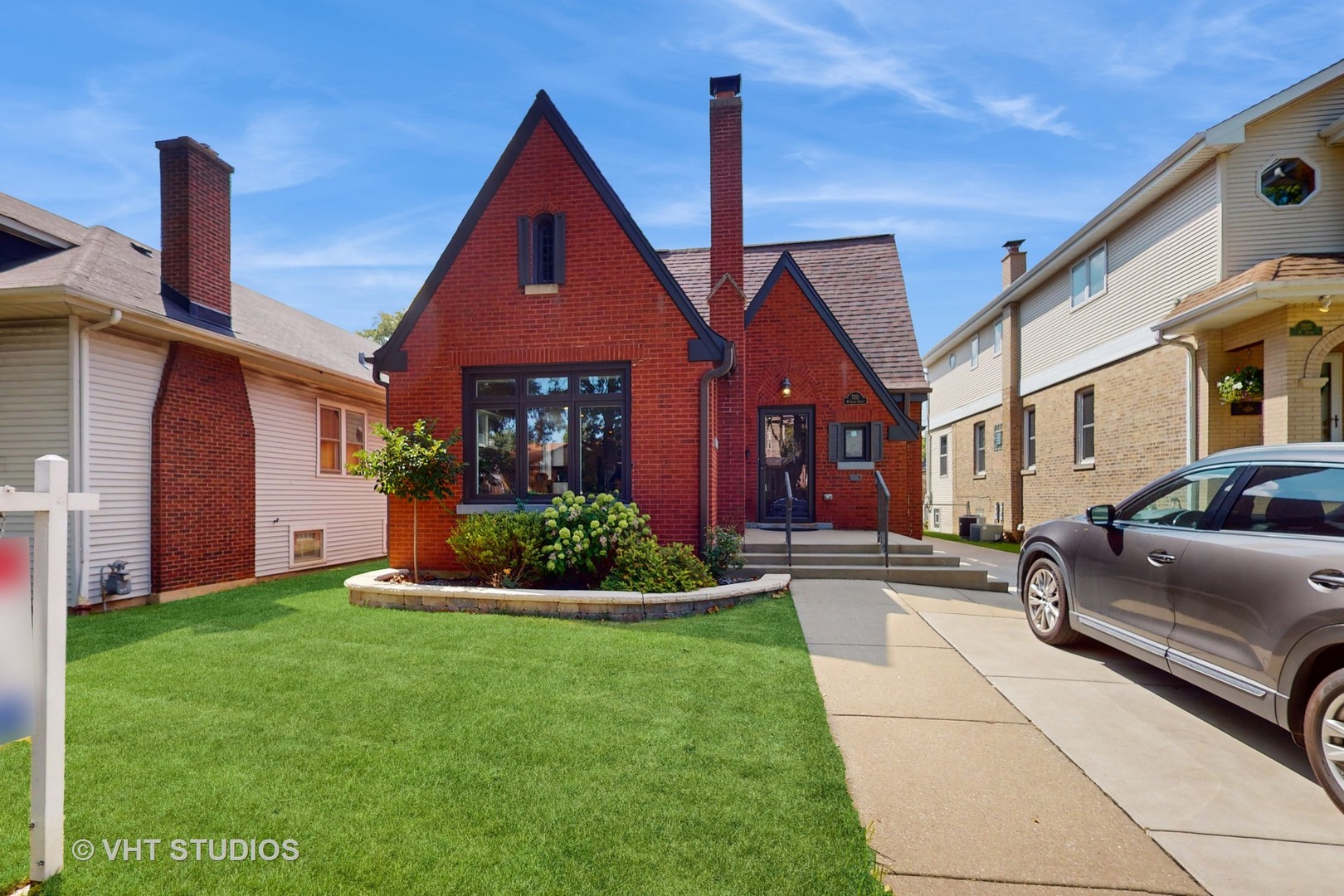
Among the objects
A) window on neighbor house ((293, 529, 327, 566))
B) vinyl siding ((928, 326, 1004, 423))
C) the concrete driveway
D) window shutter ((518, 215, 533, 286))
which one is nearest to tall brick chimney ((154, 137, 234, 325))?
window on neighbor house ((293, 529, 327, 566))

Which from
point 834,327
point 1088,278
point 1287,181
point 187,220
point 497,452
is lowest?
point 497,452

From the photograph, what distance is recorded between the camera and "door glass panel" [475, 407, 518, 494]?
29.6 ft

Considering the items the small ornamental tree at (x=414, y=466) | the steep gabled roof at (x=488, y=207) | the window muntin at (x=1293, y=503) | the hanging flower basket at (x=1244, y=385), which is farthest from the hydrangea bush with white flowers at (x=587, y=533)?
the hanging flower basket at (x=1244, y=385)

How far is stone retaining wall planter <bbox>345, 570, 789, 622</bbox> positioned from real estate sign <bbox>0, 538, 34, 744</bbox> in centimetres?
493

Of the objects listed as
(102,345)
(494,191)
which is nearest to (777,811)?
(494,191)

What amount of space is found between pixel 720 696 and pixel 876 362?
433 inches

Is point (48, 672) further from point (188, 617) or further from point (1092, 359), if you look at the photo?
point (1092, 359)

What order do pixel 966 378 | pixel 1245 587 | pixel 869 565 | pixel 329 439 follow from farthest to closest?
pixel 966 378 → pixel 329 439 → pixel 869 565 → pixel 1245 587

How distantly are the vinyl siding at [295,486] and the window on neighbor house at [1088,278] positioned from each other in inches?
662

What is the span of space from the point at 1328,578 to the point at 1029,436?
15546 millimetres

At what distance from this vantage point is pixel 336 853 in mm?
2574

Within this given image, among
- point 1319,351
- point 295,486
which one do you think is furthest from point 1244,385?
point 295,486

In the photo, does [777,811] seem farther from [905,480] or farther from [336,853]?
[905,480]

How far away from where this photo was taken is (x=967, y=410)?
2153cm
